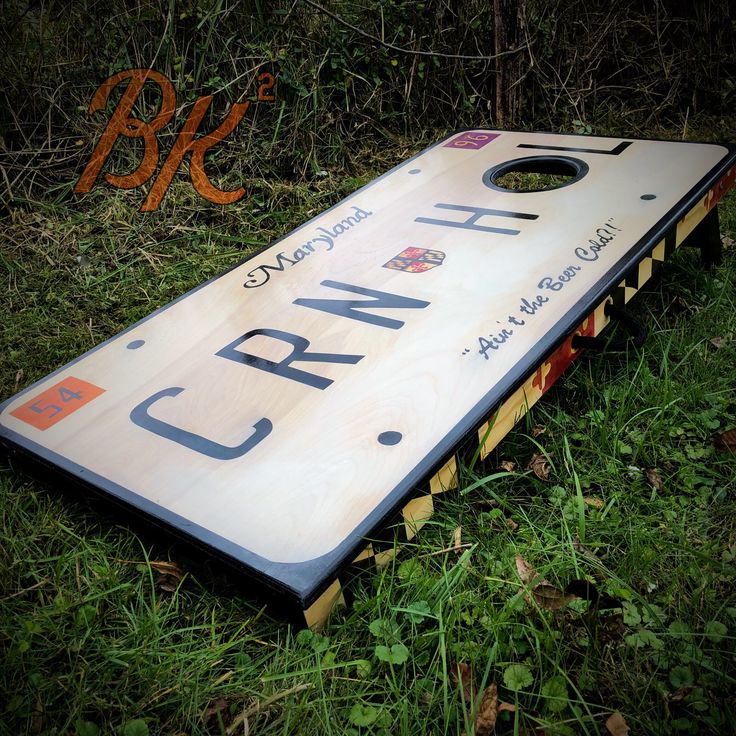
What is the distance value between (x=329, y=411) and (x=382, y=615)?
370 millimetres

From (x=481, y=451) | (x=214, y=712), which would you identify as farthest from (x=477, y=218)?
(x=214, y=712)

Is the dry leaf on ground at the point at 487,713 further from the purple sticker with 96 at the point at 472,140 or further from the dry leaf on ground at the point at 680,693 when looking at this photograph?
the purple sticker with 96 at the point at 472,140

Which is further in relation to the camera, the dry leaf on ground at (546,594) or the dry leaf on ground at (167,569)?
the dry leaf on ground at (167,569)

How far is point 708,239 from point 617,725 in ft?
4.80

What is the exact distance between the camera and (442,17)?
2.94m

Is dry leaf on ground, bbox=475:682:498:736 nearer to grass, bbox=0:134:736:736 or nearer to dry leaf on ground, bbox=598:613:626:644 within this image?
grass, bbox=0:134:736:736

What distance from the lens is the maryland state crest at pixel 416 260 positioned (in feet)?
5.79

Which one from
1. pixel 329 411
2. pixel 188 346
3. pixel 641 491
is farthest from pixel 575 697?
pixel 188 346

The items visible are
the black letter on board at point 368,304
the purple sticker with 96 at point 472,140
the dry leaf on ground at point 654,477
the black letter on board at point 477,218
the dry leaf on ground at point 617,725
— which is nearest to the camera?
the dry leaf on ground at point 617,725

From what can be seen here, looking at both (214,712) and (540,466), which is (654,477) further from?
(214,712)

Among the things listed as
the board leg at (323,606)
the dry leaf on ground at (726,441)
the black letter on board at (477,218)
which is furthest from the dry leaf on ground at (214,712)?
the black letter on board at (477,218)

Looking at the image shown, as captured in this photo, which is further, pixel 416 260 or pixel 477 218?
pixel 477 218

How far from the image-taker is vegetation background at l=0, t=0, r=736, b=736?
1.03 m

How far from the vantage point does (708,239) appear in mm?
2014
